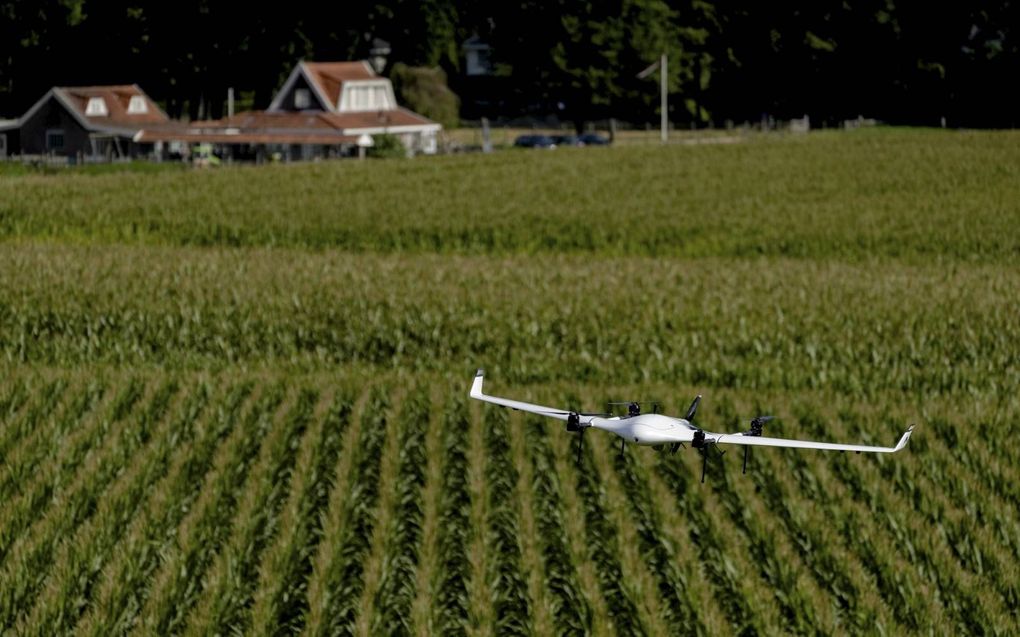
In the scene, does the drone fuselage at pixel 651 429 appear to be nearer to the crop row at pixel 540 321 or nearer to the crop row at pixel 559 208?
the crop row at pixel 540 321

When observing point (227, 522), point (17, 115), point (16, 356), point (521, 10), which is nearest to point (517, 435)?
point (227, 522)

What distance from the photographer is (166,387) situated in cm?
2475

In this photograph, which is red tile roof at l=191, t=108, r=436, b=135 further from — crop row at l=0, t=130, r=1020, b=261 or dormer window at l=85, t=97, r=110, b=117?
crop row at l=0, t=130, r=1020, b=261

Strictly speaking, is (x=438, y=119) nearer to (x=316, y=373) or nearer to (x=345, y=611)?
(x=316, y=373)

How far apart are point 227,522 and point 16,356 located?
42.4ft

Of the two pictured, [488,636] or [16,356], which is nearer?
[488,636]

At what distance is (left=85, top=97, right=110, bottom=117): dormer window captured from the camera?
4085 inches

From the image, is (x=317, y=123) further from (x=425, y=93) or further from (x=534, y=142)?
(x=425, y=93)

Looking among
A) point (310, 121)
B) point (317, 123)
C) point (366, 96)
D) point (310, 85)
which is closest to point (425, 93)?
point (366, 96)

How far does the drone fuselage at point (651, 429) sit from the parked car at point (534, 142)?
96110 mm

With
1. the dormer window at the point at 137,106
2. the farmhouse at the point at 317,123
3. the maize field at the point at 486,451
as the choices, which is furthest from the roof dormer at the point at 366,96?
the maize field at the point at 486,451

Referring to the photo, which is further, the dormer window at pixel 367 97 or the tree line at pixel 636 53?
the tree line at pixel 636 53

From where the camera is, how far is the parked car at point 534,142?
10044 centimetres

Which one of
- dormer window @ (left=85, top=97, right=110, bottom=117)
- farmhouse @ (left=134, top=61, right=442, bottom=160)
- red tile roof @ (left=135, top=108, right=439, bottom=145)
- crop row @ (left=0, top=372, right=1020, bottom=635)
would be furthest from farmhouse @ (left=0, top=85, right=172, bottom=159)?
crop row @ (left=0, top=372, right=1020, bottom=635)
